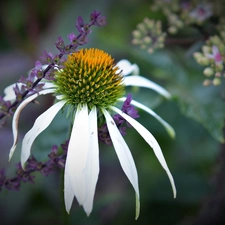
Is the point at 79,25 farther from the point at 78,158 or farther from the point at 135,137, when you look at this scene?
the point at 135,137

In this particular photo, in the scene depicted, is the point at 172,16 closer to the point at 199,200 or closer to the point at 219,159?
the point at 219,159

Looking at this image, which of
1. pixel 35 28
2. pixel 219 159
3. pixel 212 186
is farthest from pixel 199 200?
pixel 35 28

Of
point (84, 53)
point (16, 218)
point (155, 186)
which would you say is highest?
point (84, 53)

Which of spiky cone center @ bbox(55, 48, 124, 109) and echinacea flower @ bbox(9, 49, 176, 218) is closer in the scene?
echinacea flower @ bbox(9, 49, 176, 218)

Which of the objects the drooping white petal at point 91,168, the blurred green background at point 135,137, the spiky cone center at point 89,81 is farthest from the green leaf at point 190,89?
the drooping white petal at point 91,168

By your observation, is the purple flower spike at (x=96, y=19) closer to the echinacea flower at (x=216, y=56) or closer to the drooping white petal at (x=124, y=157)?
the drooping white petal at (x=124, y=157)

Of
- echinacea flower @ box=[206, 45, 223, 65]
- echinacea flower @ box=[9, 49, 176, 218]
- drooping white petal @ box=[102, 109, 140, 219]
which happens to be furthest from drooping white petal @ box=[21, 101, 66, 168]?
echinacea flower @ box=[206, 45, 223, 65]

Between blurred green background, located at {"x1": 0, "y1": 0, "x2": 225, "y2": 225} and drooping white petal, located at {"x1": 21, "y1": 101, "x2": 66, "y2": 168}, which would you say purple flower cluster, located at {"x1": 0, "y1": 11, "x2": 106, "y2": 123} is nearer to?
drooping white petal, located at {"x1": 21, "y1": 101, "x2": 66, "y2": 168}

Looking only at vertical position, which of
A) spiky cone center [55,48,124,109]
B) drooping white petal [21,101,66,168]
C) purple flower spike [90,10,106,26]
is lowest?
drooping white petal [21,101,66,168]
